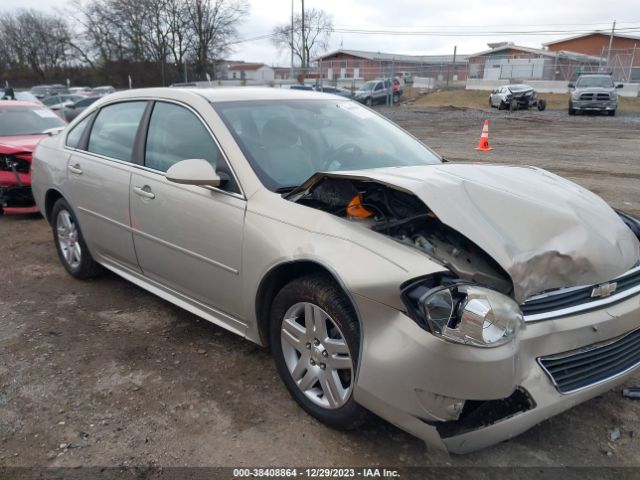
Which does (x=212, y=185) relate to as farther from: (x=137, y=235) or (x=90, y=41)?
(x=90, y=41)

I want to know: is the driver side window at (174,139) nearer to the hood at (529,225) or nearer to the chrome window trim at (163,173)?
the chrome window trim at (163,173)

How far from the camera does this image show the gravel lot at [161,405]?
2.45m

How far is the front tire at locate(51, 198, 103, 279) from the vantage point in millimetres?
4477

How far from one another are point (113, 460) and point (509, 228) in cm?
209

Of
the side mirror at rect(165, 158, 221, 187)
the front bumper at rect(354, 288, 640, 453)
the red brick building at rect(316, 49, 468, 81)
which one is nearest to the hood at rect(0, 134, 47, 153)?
the side mirror at rect(165, 158, 221, 187)

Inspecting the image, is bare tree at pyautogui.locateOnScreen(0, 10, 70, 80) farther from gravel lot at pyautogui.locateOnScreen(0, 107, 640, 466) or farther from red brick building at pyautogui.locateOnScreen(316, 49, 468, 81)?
gravel lot at pyautogui.locateOnScreen(0, 107, 640, 466)

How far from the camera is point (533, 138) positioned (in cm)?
1512

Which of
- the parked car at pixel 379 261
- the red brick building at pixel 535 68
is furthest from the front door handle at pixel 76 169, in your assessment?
the red brick building at pixel 535 68

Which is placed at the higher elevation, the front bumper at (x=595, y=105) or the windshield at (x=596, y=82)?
the windshield at (x=596, y=82)

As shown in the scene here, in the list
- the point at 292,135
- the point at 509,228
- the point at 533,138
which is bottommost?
the point at 533,138

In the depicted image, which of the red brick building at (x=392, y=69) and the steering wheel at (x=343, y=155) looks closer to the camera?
the steering wheel at (x=343, y=155)

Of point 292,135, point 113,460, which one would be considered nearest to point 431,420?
point 113,460

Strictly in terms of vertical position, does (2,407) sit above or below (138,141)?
below

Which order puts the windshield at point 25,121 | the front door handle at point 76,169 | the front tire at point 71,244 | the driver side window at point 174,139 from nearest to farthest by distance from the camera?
the driver side window at point 174,139, the front door handle at point 76,169, the front tire at point 71,244, the windshield at point 25,121
